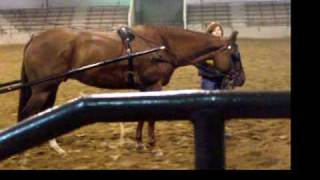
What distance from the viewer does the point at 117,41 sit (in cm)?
582

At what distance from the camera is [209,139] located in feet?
3.96

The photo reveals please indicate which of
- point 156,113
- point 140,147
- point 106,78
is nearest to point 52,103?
point 106,78

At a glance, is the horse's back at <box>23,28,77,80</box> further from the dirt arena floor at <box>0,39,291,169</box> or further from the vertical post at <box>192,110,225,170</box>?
the vertical post at <box>192,110,225,170</box>

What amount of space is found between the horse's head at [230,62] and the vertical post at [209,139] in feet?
16.8

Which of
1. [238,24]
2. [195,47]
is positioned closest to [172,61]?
[195,47]

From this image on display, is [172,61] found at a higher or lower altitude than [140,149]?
higher

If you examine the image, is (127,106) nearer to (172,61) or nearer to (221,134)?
(221,134)

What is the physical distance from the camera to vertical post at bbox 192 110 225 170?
1.19 m

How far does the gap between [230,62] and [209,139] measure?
5275 mm

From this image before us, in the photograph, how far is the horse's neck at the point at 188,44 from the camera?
6.02 m

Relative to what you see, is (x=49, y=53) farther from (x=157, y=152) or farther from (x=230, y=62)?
(x=230, y=62)

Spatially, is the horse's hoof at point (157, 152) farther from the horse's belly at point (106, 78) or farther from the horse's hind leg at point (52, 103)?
the horse's hind leg at point (52, 103)

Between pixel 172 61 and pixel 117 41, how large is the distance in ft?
2.30
